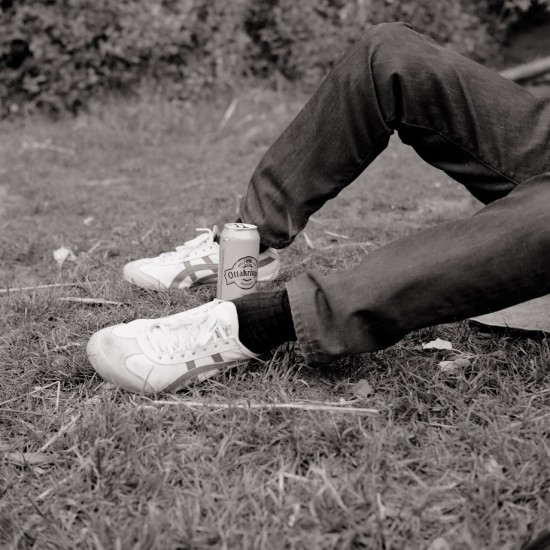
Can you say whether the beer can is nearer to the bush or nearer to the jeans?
the jeans

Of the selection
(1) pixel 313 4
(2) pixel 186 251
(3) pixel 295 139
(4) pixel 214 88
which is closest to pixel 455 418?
(3) pixel 295 139

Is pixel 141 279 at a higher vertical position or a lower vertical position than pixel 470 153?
lower

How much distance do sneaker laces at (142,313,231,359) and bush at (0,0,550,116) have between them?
13.5 feet

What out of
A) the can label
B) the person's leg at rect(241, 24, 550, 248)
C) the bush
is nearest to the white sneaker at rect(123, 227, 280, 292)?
the can label

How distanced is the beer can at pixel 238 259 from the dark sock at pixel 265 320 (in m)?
0.31

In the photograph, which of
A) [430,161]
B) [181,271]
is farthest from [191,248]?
[430,161]

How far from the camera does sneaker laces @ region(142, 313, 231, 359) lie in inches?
61.2

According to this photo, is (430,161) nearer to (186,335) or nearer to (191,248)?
(186,335)

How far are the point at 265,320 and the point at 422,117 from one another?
606mm

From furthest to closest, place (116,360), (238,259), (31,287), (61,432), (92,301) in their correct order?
(31,287) < (92,301) < (238,259) < (116,360) < (61,432)

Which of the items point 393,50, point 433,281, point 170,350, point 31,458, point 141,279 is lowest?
point 141,279

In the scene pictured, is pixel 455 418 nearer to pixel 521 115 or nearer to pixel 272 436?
pixel 272 436

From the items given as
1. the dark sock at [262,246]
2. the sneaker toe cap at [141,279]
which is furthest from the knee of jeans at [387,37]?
the sneaker toe cap at [141,279]

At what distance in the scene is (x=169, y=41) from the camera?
5.24 metres
